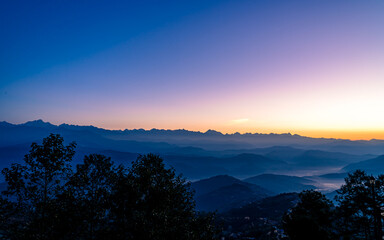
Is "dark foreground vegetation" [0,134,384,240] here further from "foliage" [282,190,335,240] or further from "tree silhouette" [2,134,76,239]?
"foliage" [282,190,335,240]

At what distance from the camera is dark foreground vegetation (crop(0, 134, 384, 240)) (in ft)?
74.5

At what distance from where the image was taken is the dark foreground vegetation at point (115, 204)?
2270 centimetres

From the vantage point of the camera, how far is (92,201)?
27.9 meters

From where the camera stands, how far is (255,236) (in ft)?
320

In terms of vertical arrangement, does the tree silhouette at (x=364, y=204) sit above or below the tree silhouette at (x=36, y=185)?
below

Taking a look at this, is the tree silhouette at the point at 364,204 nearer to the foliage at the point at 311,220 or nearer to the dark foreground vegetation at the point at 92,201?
the foliage at the point at 311,220

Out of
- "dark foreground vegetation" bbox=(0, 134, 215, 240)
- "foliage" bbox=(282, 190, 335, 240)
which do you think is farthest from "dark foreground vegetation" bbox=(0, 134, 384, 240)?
"foliage" bbox=(282, 190, 335, 240)

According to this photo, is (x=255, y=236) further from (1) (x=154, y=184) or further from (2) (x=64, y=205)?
(2) (x=64, y=205)

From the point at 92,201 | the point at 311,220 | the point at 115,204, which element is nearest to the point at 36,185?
the point at 92,201

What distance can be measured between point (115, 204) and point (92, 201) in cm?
296

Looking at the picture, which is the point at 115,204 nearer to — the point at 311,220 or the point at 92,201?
the point at 92,201

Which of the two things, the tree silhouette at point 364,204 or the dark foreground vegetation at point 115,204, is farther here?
the tree silhouette at point 364,204

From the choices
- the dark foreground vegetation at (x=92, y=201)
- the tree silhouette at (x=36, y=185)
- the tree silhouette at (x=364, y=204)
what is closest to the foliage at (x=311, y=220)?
the tree silhouette at (x=364, y=204)

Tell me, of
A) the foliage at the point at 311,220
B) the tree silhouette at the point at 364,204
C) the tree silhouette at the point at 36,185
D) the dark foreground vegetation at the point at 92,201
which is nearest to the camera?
the tree silhouette at the point at 36,185
